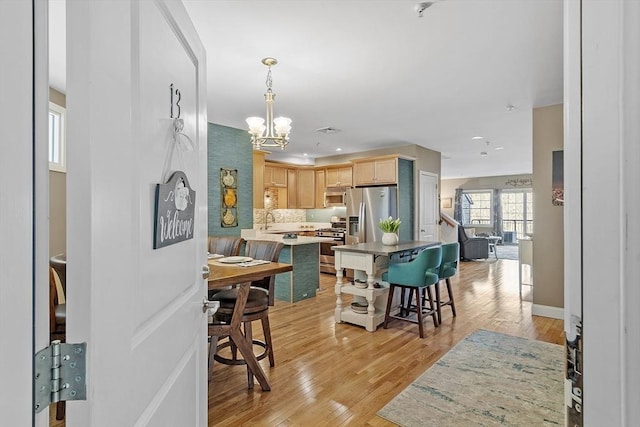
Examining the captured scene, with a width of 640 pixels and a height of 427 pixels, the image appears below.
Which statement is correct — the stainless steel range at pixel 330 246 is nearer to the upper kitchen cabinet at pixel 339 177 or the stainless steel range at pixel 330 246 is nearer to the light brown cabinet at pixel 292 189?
the upper kitchen cabinet at pixel 339 177

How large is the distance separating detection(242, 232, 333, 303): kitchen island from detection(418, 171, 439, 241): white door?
255 cm

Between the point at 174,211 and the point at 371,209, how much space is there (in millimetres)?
5236

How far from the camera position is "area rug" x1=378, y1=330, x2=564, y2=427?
2.02 metres

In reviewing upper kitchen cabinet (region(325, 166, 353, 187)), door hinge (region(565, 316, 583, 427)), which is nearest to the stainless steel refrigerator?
upper kitchen cabinet (region(325, 166, 353, 187))

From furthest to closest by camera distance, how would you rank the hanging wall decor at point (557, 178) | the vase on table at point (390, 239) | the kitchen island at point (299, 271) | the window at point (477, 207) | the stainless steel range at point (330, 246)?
the window at point (477, 207)
the stainless steel range at point (330, 246)
the kitchen island at point (299, 271)
the vase on table at point (390, 239)
the hanging wall decor at point (557, 178)

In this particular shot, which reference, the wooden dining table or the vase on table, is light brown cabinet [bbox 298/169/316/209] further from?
the wooden dining table

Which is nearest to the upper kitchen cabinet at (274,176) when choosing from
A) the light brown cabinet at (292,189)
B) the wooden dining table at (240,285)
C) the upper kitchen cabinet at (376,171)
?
the light brown cabinet at (292,189)

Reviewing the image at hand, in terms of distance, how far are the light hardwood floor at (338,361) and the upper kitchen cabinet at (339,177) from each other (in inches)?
114

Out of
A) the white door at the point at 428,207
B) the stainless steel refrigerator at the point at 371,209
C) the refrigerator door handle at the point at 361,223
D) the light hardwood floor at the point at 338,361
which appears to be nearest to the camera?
the light hardwood floor at the point at 338,361

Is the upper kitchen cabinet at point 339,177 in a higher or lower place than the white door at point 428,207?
higher

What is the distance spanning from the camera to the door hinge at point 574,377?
0.55 m

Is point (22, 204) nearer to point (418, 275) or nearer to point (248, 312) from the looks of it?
point (248, 312)

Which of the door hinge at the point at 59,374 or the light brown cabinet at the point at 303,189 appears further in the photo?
the light brown cabinet at the point at 303,189

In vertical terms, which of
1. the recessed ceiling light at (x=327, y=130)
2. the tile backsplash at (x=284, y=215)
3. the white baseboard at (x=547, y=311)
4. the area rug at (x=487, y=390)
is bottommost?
the area rug at (x=487, y=390)
